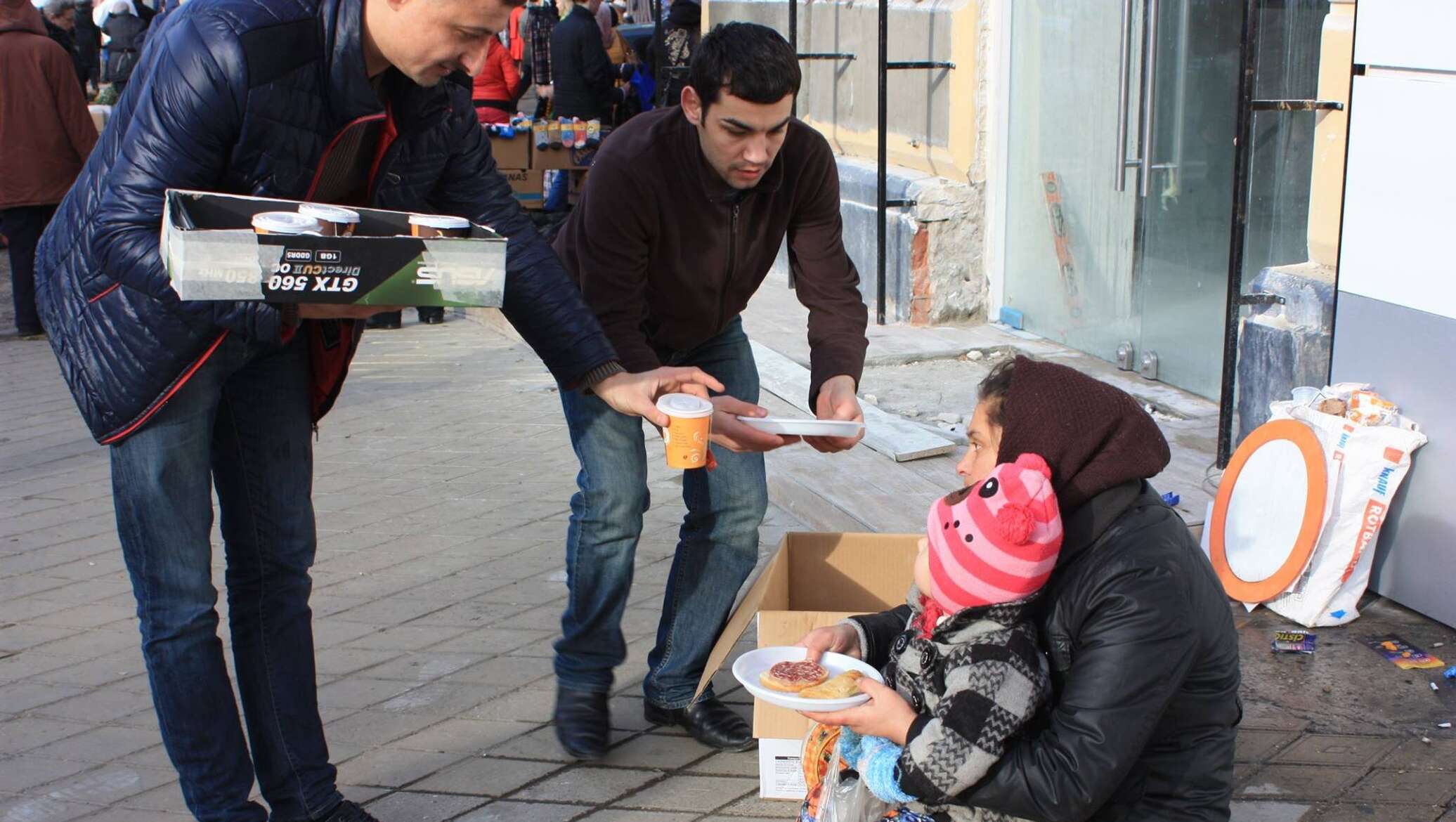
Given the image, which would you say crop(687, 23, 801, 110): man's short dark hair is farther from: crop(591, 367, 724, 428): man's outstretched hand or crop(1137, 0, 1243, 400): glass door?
crop(1137, 0, 1243, 400): glass door

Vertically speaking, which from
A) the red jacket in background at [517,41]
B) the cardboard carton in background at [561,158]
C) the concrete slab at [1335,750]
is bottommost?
the concrete slab at [1335,750]

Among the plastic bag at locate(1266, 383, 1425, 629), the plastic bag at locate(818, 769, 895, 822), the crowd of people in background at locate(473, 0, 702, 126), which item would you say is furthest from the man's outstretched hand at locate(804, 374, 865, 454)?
the crowd of people in background at locate(473, 0, 702, 126)

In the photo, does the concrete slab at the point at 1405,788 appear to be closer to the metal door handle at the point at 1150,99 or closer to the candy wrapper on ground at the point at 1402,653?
the candy wrapper on ground at the point at 1402,653

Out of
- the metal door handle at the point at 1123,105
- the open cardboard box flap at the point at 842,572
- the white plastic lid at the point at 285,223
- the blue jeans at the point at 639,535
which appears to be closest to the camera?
the white plastic lid at the point at 285,223

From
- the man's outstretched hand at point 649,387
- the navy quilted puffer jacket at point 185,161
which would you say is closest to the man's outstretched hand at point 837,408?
the man's outstretched hand at point 649,387

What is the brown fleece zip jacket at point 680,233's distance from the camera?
2.94 meters

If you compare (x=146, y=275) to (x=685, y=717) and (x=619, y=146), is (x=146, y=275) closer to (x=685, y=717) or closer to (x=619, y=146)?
(x=619, y=146)

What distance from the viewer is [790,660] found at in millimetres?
2422

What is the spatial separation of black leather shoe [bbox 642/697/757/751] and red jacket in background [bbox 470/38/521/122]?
7.55 meters

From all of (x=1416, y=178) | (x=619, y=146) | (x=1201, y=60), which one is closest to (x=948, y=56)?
(x=1201, y=60)

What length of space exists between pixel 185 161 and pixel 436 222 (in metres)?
0.39

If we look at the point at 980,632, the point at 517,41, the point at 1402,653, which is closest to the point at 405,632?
the point at 980,632

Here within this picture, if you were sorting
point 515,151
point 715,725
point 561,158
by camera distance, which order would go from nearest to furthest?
point 715,725 → point 515,151 → point 561,158

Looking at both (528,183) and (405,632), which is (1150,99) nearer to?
(405,632)
